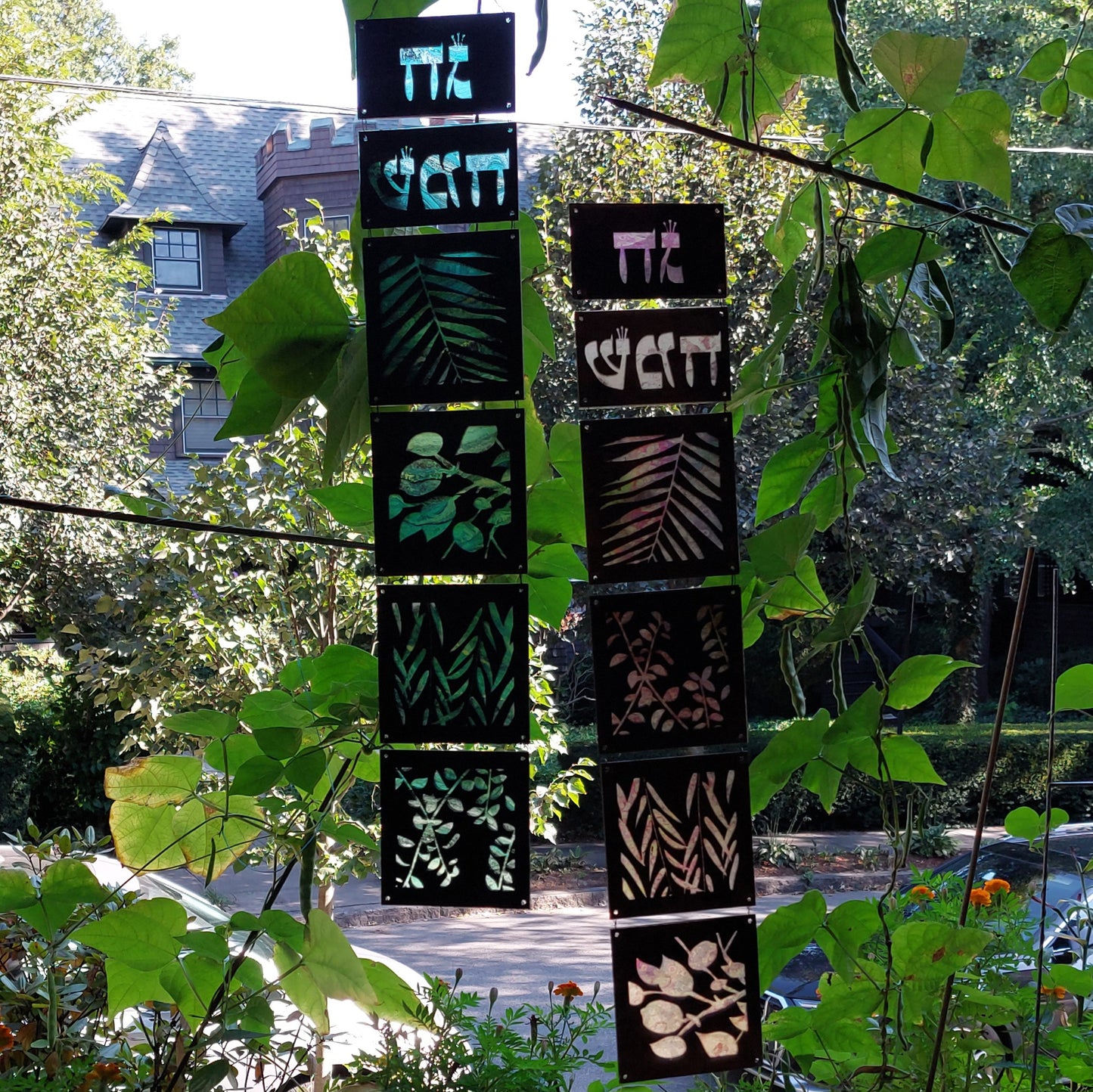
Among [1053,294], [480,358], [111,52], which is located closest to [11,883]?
[480,358]

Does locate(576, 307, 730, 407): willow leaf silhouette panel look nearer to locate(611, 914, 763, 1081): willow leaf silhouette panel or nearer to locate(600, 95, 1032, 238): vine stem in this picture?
locate(600, 95, 1032, 238): vine stem

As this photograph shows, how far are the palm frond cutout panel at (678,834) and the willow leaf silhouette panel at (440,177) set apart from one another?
0.43 m

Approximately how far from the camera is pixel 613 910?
89cm

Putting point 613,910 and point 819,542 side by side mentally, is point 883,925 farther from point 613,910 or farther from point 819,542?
point 819,542

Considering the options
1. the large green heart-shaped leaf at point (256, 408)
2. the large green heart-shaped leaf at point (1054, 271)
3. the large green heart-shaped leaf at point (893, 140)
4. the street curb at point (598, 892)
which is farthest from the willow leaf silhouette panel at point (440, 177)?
the street curb at point (598, 892)

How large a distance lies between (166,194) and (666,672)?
18.2 metres

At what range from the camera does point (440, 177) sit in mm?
862

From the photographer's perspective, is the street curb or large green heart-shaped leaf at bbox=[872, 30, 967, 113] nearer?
large green heart-shaped leaf at bbox=[872, 30, 967, 113]

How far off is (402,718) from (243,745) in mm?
122

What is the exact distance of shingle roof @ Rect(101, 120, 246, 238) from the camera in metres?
16.7

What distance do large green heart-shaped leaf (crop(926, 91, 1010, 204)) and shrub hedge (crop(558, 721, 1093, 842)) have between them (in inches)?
413

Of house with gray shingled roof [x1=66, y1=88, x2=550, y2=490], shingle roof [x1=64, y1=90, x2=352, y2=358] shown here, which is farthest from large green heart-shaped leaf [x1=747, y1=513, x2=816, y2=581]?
shingle roof [x1=64, y1=90, x2=352, y2=358]

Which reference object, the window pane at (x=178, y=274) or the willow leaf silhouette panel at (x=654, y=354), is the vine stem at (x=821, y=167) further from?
the window pane at (x=178, y=274)

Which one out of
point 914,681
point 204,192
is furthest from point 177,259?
point 914,681
